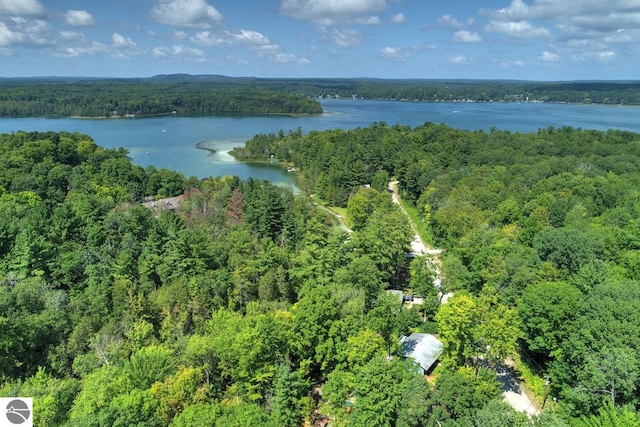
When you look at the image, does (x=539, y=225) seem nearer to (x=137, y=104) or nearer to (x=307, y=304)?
(x=307, y=304)

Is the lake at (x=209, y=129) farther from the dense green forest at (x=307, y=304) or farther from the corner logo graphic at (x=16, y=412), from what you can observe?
the corner logo graphic at (x=16, y=412)

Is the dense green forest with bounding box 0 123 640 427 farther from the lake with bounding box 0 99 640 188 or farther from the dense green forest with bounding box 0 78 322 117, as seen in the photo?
the dense green forest with bounding box 0 78 322 117

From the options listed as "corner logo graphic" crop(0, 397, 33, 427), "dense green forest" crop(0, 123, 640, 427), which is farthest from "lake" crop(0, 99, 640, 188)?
"corner logo graphic" crop(0, 397, 33, 427)

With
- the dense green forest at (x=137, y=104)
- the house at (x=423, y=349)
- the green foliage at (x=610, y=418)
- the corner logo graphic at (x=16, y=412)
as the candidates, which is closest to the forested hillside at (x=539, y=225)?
the green foliage at (x=610, y=418)

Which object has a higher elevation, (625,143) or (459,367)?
(625,143)

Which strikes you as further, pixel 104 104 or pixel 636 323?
pixel 104 104

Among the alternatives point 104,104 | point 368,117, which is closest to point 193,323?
point 368,117

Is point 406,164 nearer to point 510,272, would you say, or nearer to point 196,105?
point 510,272
